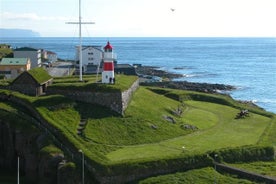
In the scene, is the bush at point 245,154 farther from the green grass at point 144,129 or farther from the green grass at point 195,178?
the green grass at point 195,178

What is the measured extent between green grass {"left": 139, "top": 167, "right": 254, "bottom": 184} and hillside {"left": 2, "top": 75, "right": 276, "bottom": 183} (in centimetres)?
95

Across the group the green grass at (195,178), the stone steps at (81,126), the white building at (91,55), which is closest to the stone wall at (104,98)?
the stone steps at (81,126)

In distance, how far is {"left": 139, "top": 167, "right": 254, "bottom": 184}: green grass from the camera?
34.4 m

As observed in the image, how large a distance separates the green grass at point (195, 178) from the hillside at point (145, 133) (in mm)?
946

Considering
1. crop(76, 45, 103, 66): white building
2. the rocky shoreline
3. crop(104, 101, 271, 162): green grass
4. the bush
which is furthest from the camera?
crop(76, 45, 103, 66): white building

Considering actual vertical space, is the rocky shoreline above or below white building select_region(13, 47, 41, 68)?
below

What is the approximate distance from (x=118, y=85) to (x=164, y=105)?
25.3ft

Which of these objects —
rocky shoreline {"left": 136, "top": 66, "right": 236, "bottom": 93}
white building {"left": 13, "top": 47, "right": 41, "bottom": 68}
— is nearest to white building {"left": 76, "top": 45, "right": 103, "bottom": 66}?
white building {"left": 13, "top": 47, "right": 41, "bottom": 68}

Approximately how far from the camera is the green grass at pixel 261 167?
36031mm

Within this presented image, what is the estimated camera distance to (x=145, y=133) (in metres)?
43.5

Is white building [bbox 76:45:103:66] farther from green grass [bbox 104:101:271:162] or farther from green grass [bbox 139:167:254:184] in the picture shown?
green grass [bbox 139:167:254:184]

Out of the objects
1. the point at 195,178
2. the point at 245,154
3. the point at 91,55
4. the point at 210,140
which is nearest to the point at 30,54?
the point at 91,55

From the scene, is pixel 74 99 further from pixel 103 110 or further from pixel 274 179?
pixel 274 179

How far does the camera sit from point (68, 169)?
35.5 meters
